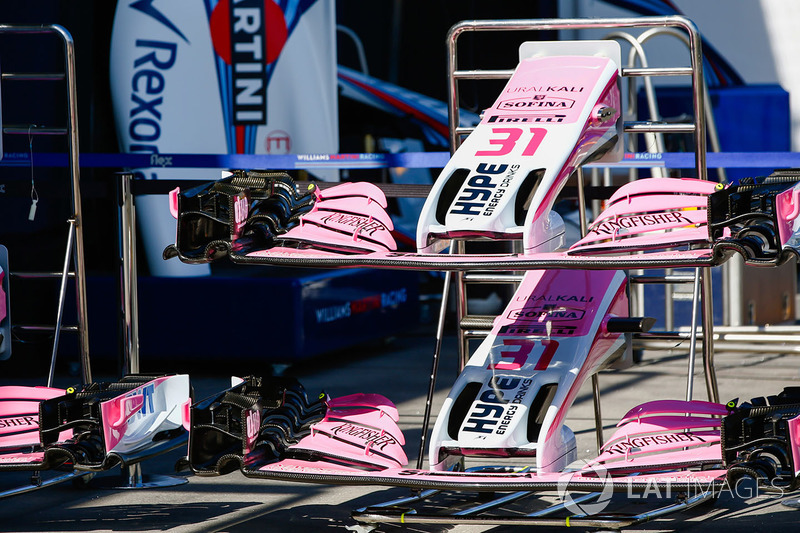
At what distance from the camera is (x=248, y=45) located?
21.1 ft

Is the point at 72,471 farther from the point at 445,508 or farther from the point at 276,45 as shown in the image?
the point at 276,45

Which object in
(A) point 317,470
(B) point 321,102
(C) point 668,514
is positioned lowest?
(C) point 668,514

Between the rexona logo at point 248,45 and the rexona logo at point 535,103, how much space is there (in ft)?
9.36

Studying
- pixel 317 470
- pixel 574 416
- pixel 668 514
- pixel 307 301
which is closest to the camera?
pixel 317 470

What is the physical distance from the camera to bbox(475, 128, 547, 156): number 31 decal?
3617mm

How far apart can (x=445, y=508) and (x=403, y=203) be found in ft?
15.5

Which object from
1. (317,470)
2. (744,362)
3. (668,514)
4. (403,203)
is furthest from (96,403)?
(403,203)

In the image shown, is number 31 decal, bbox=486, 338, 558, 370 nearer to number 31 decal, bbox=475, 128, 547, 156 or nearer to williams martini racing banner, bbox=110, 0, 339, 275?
number 31 decal, bbox=475, 128, 547, 156

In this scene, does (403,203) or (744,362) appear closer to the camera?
(744,362)

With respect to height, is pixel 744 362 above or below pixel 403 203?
below

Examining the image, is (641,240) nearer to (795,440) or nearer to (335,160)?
(795,440)

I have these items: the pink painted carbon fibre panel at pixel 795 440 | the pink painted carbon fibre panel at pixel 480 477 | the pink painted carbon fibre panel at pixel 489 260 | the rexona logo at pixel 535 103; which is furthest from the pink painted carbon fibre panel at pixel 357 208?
the pink painted carbon fibre panel at pixel 795 440

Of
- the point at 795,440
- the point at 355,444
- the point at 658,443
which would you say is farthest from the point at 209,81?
the point at 795,440

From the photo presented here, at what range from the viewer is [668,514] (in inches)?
151
